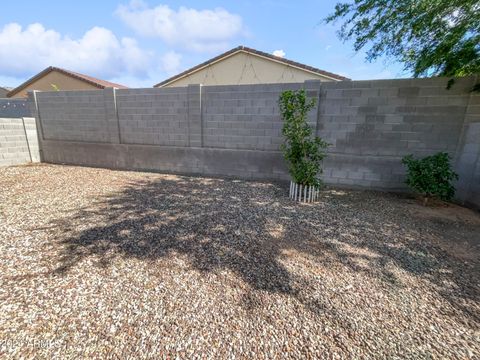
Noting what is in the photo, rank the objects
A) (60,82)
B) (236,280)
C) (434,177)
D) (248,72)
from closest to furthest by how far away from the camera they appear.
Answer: (236,280), (434,177), (248,72), (60,82)

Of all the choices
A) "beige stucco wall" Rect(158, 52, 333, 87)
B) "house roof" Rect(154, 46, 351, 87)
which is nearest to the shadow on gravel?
"house roof" Rect(154, 46, 351, 87)

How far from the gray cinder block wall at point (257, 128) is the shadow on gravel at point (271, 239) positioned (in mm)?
1254

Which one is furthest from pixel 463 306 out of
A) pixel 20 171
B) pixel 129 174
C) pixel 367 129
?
pixel 20 171

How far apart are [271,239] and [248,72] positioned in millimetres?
10150

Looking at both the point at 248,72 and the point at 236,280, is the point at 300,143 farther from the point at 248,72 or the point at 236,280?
the point at 248,72

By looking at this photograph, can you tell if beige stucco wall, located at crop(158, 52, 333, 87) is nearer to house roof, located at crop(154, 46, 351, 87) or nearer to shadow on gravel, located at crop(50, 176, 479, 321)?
house roof, located at crop(154, 46, 351, 87)

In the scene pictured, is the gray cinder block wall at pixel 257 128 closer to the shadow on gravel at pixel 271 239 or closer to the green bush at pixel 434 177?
the green bush at pixel 434 177

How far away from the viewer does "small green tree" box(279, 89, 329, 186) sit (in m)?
4.53

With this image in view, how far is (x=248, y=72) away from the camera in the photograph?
444 inches

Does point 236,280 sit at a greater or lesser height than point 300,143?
lesser

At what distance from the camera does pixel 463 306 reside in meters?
2.06

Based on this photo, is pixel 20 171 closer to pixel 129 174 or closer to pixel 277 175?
pixel 129 174

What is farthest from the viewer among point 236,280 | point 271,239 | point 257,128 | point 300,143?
point 257,128

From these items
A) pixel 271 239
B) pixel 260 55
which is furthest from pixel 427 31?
pixel 260 55
